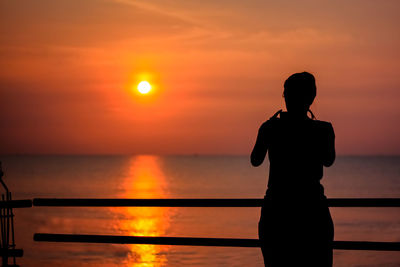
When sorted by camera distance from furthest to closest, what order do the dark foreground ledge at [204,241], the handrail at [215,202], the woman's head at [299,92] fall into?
the dark foreground ledge at [204,241] < the handrail at [215,202] < the woman's head at [299,92]

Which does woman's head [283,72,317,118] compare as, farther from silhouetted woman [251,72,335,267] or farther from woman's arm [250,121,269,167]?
woman's arm [250,121,269,167]

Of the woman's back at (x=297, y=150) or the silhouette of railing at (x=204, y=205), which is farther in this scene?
the silhouette of railing at (x=204, y=205)

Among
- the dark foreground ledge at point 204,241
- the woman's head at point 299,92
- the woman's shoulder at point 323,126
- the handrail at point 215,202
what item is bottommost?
the dark foreground ledge at point 204,241

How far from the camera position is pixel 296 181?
172 inches

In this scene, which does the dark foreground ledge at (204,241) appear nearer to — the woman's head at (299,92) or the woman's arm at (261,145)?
the woman's arm at (261,145)

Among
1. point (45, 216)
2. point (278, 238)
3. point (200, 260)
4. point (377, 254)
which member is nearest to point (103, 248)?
point (200, 260)

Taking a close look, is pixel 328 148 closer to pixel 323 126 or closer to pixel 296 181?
pixel 323 126

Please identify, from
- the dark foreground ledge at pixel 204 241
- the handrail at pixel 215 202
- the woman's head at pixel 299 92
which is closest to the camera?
the woman's head at pixel 299 92

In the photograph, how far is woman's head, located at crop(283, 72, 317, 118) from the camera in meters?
4.33

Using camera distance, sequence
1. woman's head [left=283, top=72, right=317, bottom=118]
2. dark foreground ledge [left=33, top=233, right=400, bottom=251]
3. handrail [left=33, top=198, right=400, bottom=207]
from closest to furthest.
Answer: woman's head [left=283, top=72, right=317, bottom=118] < handrail [left=33, top=198, right=400, bottom=207] < dark foreground ledge [left=33, top=233, right=400, bottom=251]

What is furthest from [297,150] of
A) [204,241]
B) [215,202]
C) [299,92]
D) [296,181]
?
[204,241]

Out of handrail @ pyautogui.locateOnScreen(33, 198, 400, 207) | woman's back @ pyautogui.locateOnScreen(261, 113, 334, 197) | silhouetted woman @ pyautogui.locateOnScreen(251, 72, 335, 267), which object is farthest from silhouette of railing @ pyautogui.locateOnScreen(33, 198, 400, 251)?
woman's back @ pyautogui.locateOnScreen(261, 113, 334, 197)

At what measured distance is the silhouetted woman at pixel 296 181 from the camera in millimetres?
4363

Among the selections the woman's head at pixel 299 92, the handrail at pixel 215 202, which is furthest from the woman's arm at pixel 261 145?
the handrail at pixel 215 202
